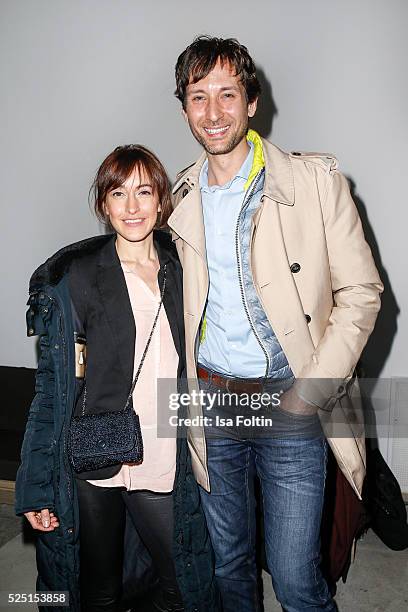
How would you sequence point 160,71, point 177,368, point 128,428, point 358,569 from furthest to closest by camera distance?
point 160,71, point 358,569, point 177,368, point 128,428

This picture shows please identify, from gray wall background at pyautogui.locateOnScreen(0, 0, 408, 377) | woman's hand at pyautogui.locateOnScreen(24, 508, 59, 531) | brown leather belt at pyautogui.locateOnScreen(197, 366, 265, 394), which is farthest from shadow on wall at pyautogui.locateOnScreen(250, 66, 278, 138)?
woman's hand at pyautogui.locateOnScreen(24, 508, 59, 531)

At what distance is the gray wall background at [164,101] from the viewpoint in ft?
10.4

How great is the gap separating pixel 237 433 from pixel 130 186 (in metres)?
0.93

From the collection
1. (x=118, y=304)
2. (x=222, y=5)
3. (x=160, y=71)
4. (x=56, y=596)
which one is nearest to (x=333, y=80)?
(x=222, y=5)

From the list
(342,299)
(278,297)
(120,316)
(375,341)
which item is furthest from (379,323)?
(120,316)

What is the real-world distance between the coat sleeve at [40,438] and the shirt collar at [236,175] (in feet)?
2.27

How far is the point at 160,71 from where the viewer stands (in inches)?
136

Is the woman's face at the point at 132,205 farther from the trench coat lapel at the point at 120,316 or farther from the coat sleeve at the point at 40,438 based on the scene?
the coat sleeve at the point at 40,438

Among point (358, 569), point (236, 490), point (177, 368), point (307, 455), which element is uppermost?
point (177, 368)

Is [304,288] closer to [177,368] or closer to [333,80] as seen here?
[177,368]

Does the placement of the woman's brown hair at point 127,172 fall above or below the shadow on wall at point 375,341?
above

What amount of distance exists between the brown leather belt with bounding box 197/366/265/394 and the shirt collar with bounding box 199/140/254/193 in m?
0.64

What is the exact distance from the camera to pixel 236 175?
7.14ft

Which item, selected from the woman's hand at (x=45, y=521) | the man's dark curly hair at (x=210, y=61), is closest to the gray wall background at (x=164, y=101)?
the man's dark curly hair at (x=210, y=61)
